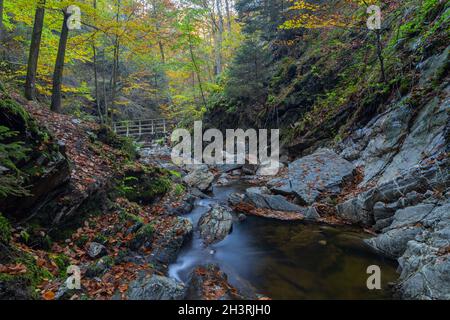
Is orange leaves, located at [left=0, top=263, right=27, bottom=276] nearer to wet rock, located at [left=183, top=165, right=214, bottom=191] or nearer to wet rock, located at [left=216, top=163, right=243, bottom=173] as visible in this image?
wet rock, located at [left=183, top=165, right=214, bottom=191]

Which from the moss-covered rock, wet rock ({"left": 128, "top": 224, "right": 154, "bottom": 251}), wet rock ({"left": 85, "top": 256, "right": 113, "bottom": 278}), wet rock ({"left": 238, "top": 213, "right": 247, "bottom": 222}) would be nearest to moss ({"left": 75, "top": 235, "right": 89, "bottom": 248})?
wet rock ({"left": 85, "top": 256, "right": 113, "bottom": 278})

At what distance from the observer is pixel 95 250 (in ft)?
16.5

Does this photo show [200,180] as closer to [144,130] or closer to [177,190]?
[177,190]

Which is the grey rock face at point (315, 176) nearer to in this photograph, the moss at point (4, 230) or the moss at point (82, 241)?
the moss at point (82, 241)

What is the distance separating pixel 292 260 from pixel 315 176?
4076 mm

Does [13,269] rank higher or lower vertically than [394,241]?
lower

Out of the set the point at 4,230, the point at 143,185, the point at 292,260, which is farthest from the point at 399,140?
the point at 4,230

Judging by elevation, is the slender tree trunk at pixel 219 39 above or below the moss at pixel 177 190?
above

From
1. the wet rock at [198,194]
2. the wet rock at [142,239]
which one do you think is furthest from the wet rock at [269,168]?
the wet rock at [142,239]

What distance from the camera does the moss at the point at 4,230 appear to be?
12.8ft

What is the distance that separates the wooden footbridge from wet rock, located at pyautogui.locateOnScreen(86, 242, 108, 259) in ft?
60.7

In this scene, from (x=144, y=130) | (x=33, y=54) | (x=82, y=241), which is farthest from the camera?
(x=144, y=130)

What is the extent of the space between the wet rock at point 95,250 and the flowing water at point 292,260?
1342mm

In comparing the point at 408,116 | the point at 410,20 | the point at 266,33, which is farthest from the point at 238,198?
the point at 266,33
